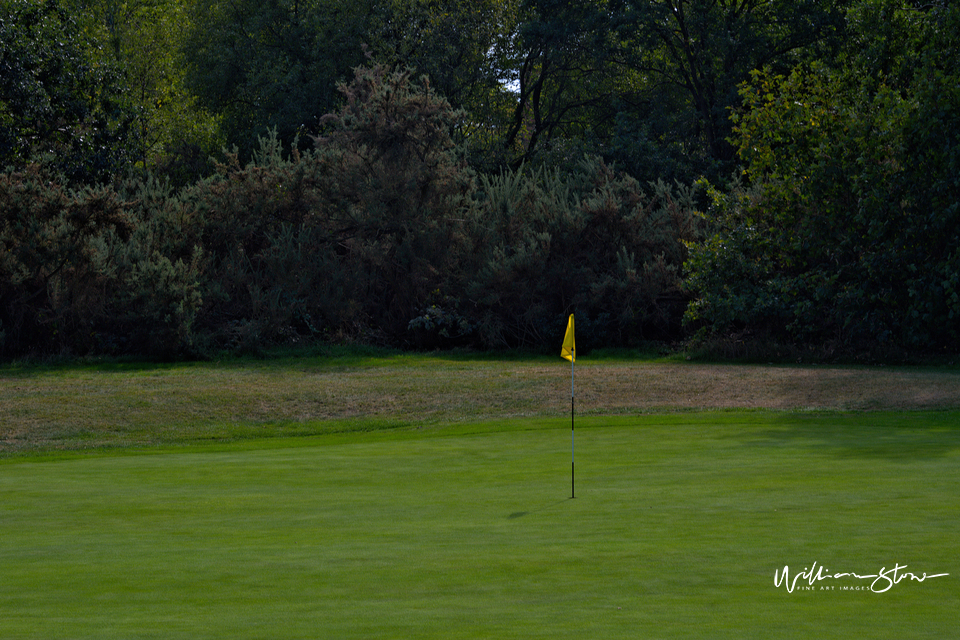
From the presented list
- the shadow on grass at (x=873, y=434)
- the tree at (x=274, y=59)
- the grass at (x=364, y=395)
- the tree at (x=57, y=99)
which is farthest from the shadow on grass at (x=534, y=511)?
the tree at (x=274, y=59)

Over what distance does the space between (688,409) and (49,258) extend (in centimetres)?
1577

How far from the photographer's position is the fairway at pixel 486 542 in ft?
14.9

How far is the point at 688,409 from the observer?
1677 centimetres

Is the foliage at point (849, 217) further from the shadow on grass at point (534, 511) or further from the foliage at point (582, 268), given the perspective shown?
the shadow on grass at point (534, 511)

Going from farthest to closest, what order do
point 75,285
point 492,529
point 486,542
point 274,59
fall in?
1. point 274,59
2. point 75,285
3. point 492,529
4. point 486,542

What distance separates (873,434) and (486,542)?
24.3 ft

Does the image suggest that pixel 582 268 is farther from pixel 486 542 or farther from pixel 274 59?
pixel 486 542

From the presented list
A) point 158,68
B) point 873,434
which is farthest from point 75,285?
point 158,68

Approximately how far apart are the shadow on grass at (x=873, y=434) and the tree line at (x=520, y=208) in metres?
8.08

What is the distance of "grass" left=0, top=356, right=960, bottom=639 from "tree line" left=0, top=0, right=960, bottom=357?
9.27 metres

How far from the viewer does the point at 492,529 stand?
265 inches

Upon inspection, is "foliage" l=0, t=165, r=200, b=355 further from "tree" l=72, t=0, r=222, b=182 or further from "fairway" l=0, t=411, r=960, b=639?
"fairway" l=0, t=411, r=960, b=639

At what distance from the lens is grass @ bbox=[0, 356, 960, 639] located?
457 centimetres

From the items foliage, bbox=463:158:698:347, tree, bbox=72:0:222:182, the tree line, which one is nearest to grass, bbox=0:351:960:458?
the tree line
